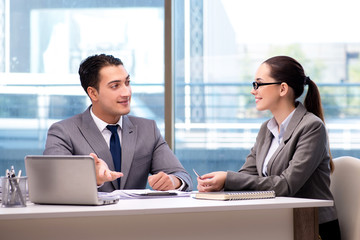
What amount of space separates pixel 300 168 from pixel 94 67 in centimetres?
127

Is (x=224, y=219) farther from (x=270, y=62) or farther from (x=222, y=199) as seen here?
(x=270, y=62)

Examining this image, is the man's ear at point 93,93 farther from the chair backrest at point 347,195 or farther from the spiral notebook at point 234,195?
the chair backrest at point 347,195

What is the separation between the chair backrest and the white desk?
49 cm

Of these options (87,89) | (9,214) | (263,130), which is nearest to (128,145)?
(87,89)

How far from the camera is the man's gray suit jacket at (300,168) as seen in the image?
243 cm

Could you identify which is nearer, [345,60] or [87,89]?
[87,89]

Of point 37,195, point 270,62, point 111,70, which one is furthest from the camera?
point 111,70

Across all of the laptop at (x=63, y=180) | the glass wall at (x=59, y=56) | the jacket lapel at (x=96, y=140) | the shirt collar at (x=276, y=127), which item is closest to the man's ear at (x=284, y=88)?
the shirt collar at (x=276, y=127)

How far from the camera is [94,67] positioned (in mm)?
3074

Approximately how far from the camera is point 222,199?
207 cm

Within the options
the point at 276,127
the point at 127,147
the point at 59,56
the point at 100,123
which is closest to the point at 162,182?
the point at 127,147

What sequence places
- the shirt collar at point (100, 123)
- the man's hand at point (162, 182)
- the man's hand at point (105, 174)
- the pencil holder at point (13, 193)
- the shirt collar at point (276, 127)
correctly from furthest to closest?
the shirt collar at point (100, 123) → the shirt collar at point (276, 127) → the man's hand at point (162, 182) → the man's hand at point (105, 174) → the pencil holder at point (13, 193)

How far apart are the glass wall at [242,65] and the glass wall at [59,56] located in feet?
0.69

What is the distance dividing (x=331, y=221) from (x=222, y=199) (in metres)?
0.65
